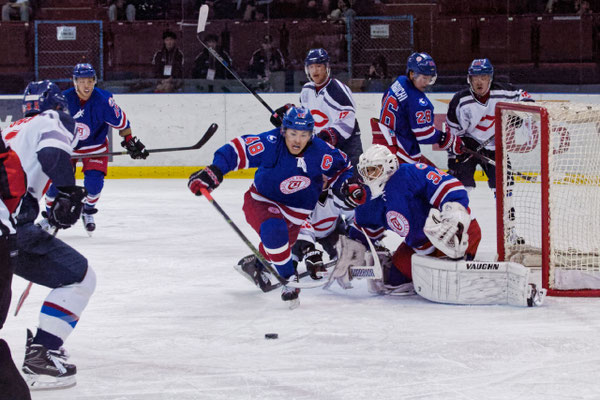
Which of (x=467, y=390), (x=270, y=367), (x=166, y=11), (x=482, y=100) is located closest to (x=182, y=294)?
(x=270, y=367)

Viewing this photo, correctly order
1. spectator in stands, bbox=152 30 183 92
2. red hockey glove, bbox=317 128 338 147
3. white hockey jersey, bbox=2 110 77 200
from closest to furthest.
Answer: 1. white hockey jersey, bbox=2 110 77 200
2. red hockey glove, bbox=317 128 338 147
3. spectator in stands, bbox=152 30 183 92

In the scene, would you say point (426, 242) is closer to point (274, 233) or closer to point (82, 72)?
point (274, 233)

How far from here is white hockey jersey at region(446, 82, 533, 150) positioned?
534cm

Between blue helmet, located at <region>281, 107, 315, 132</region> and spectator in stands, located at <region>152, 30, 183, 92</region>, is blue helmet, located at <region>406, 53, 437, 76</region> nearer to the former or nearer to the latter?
blue helmet, located at <region>281, 107, 315, 132</region>

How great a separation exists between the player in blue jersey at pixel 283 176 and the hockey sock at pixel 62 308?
105 centimetres

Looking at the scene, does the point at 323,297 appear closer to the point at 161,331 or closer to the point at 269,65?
the point at 161,331

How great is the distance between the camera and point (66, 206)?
2.50 metres

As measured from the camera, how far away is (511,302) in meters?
3.61

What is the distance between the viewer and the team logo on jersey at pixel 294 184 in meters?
3.82

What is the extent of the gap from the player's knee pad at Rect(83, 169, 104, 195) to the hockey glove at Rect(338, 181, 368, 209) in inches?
94.7

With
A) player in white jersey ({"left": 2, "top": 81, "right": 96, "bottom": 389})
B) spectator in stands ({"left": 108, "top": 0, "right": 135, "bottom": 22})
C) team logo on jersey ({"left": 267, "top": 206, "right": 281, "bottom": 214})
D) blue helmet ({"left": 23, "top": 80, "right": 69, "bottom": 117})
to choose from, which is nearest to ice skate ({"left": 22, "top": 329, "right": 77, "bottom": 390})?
player in white jersey ({"left": 2, "top": 81, "right": 96, "bottom": 389})

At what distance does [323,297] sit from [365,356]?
0.96 m

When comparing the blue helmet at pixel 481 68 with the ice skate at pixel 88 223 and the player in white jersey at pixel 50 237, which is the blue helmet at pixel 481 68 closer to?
the ice skate at pixel 88 223

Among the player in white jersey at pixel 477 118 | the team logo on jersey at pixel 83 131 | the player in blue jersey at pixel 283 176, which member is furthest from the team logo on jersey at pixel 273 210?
the team logo on jersey at pixel 83 131
